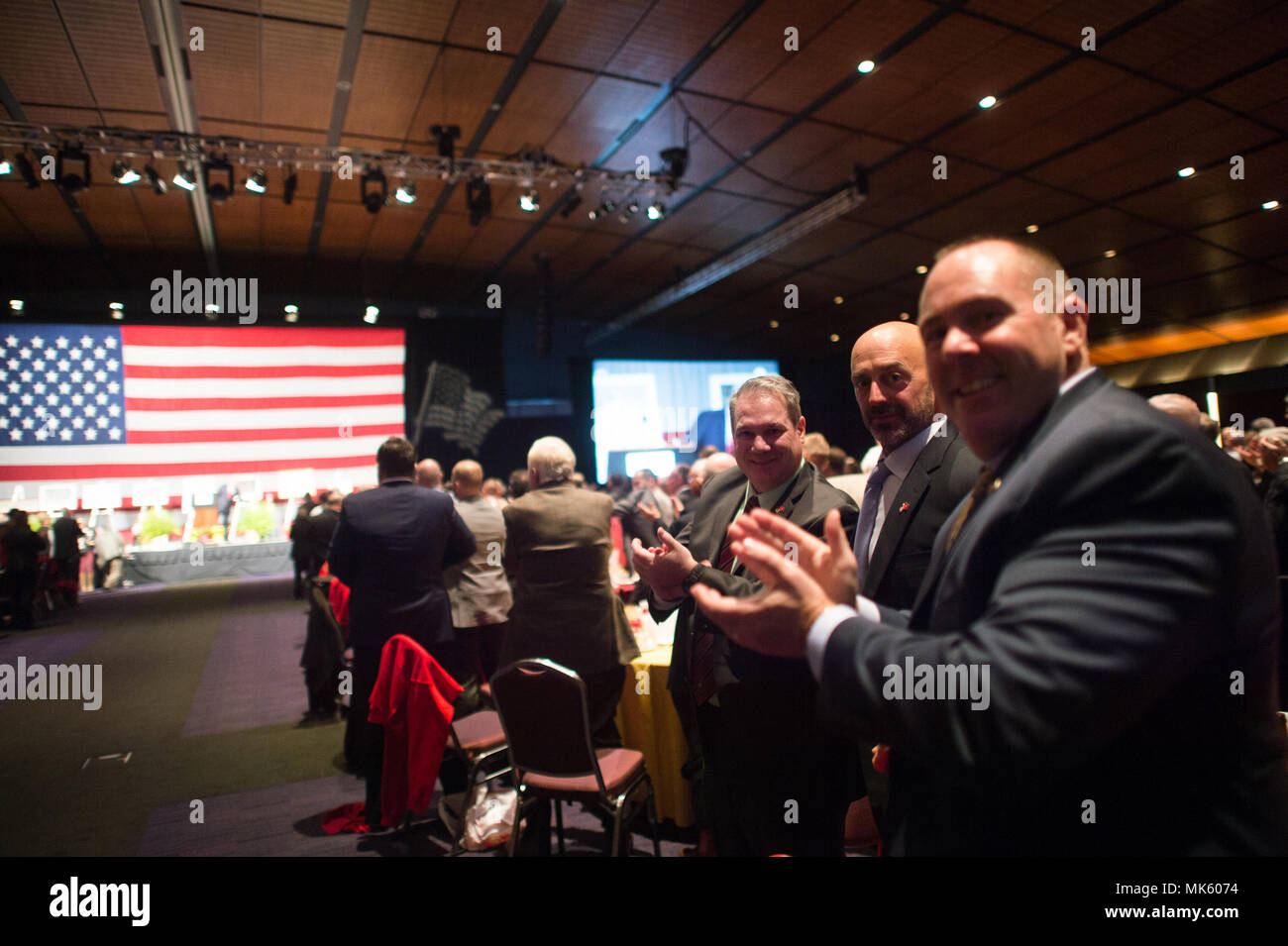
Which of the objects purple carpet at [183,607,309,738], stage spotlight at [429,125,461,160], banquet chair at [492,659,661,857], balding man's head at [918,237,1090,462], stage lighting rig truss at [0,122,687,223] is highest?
stage spotlight at [429,125,461,160]

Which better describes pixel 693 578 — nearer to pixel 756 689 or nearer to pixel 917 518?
pixel 756 689

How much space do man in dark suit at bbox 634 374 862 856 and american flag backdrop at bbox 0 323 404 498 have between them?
10326 millimetres

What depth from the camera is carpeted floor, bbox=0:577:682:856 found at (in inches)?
132

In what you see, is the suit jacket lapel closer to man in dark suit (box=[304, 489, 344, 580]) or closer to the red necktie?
the red necktie

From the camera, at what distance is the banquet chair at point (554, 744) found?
248 cm

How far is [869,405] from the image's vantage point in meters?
1.71

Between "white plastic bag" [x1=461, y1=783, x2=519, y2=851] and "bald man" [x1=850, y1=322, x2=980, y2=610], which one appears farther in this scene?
"white plastic bag" [x1=461, y1=783, x2=519, y2=851]

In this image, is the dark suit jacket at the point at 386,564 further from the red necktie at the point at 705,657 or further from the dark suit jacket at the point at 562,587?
the red necktie at the point at 705,657

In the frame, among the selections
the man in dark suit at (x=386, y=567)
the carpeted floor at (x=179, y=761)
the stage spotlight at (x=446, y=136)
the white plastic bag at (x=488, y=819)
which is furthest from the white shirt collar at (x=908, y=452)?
the stage spotlight at (x=446, y=136)

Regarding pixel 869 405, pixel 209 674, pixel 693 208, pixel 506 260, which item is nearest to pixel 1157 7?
pixel 693 208

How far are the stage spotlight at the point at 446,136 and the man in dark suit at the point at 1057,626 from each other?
6.95 meters

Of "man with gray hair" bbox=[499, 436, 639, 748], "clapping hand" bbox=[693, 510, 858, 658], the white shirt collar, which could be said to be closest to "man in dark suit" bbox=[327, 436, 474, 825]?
"man with gray hair" bbox=[499, 436, 639, 748]

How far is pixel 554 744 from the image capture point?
101 inches
